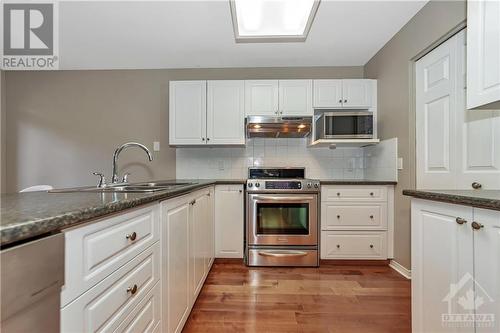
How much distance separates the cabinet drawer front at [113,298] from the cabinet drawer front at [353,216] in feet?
6.39

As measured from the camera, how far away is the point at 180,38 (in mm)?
2561


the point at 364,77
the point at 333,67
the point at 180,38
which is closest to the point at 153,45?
the point at 180,38

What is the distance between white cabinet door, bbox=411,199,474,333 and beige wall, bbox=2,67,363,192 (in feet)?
9.33

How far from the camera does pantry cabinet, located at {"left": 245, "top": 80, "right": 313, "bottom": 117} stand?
115 inches

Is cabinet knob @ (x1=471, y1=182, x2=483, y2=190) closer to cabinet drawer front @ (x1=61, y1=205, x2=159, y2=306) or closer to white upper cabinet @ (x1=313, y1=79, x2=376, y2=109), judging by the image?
white upper cabinet @ (x1=313, y1=79, x2=376, y2=109)

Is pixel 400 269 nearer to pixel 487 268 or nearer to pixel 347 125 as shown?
pixel 347 125

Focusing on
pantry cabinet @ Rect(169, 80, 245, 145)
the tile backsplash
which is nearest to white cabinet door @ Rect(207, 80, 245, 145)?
pantry cabinet @ Rect(169, 80, 245, 145)

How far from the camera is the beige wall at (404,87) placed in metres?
1.93

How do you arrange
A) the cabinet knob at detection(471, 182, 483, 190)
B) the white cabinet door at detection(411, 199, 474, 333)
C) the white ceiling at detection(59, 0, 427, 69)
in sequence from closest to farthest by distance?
the white cabinet door at detection(411, 199, 474, 333), the cabinet knob at detection(471, 182, 483, 190), the white ceiling at detection(59, 0, 427, 69)

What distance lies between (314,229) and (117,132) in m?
2.85

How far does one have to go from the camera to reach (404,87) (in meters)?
2.32

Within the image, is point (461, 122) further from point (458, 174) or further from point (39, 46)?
point (39, 46)

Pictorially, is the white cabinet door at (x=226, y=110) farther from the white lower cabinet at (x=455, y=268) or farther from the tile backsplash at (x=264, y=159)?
the white lower cabinet at (x=455, y=268)

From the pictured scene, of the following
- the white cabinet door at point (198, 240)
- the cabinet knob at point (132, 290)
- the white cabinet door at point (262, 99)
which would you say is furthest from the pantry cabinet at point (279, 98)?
the cabinet knob at point (132, 290)
